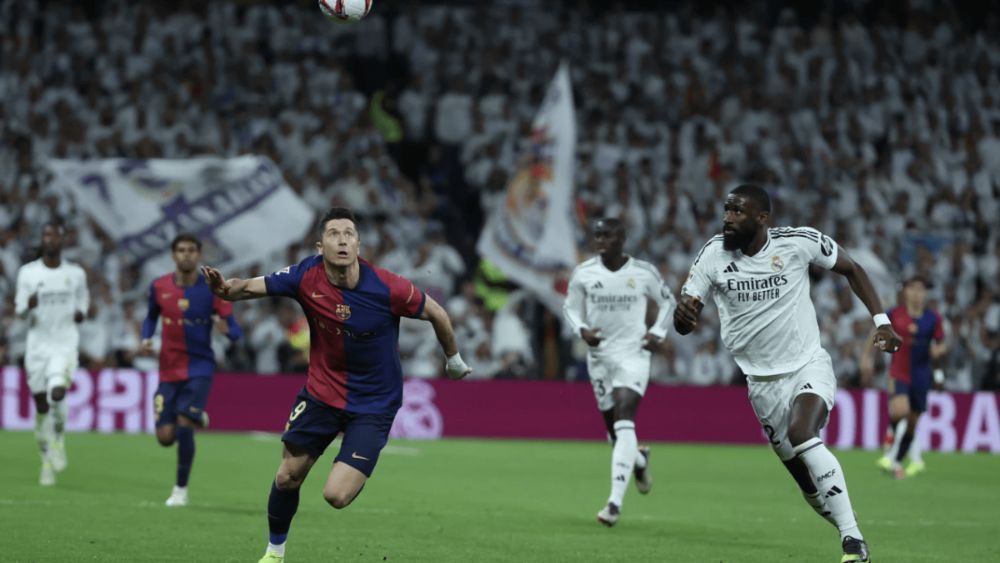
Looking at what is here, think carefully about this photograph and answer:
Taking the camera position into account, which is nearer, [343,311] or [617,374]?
[343,311]

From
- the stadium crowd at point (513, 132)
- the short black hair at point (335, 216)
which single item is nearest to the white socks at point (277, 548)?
the short black hair at point (335, 216)

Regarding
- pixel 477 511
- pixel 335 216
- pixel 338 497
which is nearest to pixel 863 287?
pixel 335 216

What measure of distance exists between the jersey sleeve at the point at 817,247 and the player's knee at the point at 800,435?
3.93 feet

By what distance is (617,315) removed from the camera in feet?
50.6

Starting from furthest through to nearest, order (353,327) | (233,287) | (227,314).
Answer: (227,314)
(353,327)
(233,287)

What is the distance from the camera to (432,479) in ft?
60.9

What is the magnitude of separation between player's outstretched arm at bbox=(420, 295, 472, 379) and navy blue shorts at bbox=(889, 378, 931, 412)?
11575mm

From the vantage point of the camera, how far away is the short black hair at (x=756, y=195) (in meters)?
10.8

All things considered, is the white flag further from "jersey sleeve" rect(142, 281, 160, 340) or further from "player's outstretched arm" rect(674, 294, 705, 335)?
"player's outstretched arm" rect(674, 294, 705, 335)

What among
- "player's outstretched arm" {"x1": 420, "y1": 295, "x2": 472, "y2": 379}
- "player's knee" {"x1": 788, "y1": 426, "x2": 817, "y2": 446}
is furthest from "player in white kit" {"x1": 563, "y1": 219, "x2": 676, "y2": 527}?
"player's outstretched arm" {"x1": 420, "y1": 295, "x2": 472, "y2": 379}

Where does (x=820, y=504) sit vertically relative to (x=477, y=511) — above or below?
above

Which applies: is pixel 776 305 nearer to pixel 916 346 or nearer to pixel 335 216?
pixel 335 216

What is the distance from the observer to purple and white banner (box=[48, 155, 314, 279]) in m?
25.5

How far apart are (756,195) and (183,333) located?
688 cm
